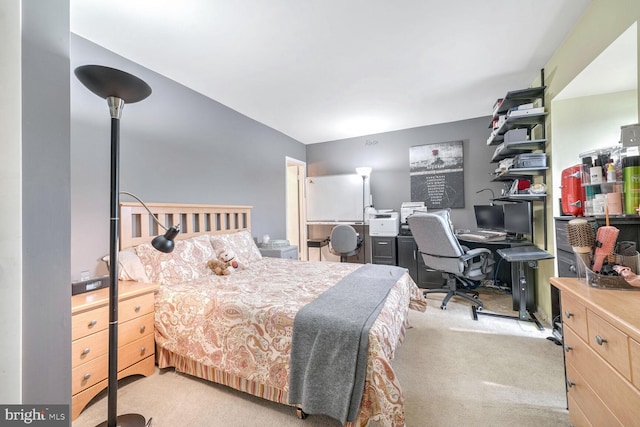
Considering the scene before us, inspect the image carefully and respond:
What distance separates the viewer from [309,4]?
63.5 inches

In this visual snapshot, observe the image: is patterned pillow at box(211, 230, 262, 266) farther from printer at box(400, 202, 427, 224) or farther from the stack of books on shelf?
the stack of books on shelf

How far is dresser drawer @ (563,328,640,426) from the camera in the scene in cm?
77

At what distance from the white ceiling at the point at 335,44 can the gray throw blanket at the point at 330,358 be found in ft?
A: 6.35

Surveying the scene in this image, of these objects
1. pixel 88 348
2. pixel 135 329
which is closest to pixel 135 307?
pixel 135 329

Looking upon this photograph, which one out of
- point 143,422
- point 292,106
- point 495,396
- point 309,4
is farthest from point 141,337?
point 292,106

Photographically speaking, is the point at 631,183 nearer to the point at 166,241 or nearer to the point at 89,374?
the point at 166,241

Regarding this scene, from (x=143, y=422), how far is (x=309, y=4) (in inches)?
104

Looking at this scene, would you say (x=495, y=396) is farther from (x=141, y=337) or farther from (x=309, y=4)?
(x=309, y=4)

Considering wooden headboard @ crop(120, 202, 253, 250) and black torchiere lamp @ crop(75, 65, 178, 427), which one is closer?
black torchiere lamp @ crop(75, 65, 178, 427)

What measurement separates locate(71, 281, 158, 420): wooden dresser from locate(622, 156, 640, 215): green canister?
2.81m

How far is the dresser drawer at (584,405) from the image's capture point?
2.96 ft

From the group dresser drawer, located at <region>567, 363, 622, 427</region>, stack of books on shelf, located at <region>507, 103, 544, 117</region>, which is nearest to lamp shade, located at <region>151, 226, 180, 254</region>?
dresser drawer, located at <region>567, 363, 622, 427</region>

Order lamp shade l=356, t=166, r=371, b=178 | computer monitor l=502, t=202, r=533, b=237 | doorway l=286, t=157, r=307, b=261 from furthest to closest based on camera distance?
doorway l=286, t=157, r=307, b=261, lamp shade l=356, t=166, r=371, b=178, computer monitor l=502, t=202, r=533, b=237

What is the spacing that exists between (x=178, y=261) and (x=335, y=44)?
7.21 feet
